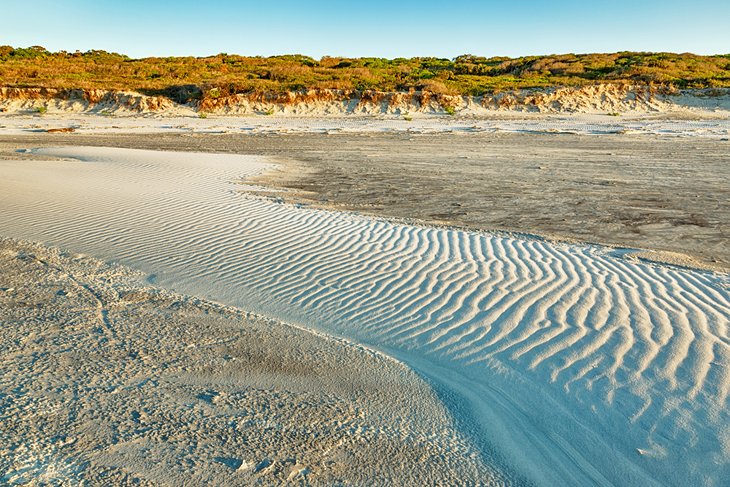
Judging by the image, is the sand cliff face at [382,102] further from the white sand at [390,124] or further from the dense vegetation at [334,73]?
the white sand at [390,124]

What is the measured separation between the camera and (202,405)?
3.99 m

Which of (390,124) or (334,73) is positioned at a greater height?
(334,73)

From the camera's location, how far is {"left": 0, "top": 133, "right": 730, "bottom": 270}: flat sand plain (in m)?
9.45

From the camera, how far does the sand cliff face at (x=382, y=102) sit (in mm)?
34938

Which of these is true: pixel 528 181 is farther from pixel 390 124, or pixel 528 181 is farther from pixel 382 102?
pixel 382 102

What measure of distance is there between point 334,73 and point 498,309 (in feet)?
140

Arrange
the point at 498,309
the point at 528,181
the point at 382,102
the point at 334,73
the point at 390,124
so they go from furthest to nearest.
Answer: the point at 334,73 → the point at 382,102 → the point at 390,124 → the point at 528,181 → the point at 498,309

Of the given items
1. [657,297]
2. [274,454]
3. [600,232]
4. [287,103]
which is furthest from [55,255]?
[287,103]

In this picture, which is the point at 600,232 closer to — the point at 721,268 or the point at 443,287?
the point at 721,268

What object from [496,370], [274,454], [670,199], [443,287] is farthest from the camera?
[670,199]

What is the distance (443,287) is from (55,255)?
14.8ft

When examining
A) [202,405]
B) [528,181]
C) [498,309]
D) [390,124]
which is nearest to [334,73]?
[390,124]

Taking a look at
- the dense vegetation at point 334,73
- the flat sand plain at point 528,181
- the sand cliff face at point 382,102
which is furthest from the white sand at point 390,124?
the dense vegetation at point 334,73

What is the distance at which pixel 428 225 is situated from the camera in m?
9.59
